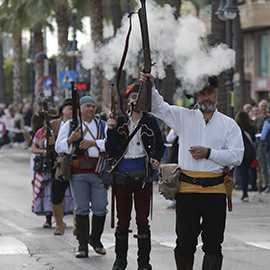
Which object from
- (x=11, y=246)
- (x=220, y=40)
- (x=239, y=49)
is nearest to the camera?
(x=11, y=246)

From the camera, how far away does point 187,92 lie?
7.29 m

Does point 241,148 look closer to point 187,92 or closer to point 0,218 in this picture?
point 187,92

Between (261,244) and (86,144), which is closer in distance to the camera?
(86,144)

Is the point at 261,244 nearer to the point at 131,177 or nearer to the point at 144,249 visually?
the point at 144,249

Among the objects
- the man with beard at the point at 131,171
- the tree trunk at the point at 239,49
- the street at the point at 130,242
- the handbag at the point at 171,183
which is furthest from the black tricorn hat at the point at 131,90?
the tree trunk at the point at 239,49

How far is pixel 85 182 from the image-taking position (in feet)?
31.8

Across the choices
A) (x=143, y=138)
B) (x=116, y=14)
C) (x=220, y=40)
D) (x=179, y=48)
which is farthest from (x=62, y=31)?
(x=179, y=48)

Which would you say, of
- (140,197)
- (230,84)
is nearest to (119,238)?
(140,197)

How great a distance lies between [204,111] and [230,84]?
1265cm

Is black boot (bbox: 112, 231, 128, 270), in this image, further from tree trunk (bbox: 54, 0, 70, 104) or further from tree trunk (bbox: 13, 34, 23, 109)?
tree trunk (bbox: 13, 34, 23, 109)

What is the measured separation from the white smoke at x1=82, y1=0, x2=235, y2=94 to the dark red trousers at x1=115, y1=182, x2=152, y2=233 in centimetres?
112

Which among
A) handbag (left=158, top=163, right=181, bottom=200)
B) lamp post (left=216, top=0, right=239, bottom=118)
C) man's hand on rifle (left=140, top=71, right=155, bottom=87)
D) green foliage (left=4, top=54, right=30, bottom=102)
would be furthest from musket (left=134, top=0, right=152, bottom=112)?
green foliage (left=4, top=54, right=30, bottom=102)

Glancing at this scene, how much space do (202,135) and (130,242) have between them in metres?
4.07

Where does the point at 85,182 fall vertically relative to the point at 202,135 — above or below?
below
